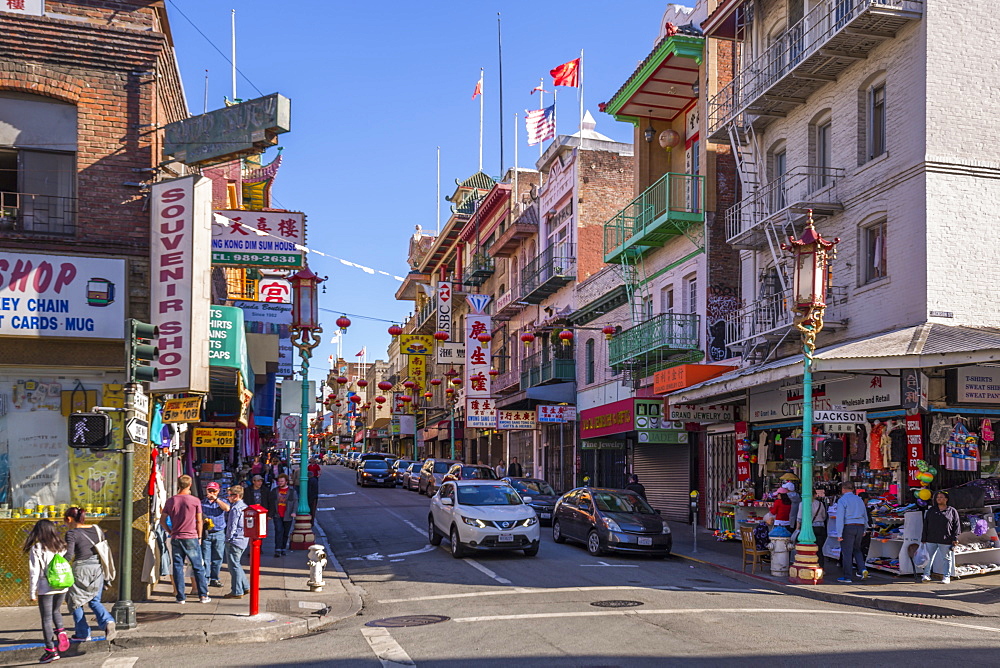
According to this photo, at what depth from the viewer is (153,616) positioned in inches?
504

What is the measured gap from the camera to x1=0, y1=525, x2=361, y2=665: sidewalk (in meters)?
11.3

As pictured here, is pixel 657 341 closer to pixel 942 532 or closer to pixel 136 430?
pixel 942 532

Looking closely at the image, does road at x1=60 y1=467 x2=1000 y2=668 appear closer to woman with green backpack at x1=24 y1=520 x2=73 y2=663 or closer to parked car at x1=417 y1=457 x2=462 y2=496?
woman with green backpack at x1=24 y1=520 x2=73 y2=663

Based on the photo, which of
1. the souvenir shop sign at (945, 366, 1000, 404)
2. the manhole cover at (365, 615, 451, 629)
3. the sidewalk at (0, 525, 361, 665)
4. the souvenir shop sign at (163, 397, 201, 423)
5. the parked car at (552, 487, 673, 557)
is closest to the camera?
the sidewalk at (0, 525, 361, 665)

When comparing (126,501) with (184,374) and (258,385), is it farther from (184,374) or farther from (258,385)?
(258,385)

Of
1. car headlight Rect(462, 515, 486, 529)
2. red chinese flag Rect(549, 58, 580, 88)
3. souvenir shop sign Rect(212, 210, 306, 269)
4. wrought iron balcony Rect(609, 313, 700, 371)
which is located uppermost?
red chinese flag Rect(549, 58, 580, 88)

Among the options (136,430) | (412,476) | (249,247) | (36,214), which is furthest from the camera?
(412,476)

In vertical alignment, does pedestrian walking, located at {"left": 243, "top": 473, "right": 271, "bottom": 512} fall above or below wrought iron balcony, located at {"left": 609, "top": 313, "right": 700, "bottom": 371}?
below

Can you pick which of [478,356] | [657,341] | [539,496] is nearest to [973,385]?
[657,341]

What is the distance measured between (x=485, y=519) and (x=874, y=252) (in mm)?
9714

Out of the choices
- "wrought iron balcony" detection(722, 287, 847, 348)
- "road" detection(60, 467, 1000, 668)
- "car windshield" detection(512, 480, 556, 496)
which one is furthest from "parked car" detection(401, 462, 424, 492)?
"road" detection(60, 467, 1000, 668)

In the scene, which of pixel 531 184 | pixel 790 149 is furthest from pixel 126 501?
pixel 531 184

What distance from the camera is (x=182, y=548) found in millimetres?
13773

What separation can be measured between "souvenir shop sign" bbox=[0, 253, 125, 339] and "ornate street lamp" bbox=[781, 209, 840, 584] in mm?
11152
